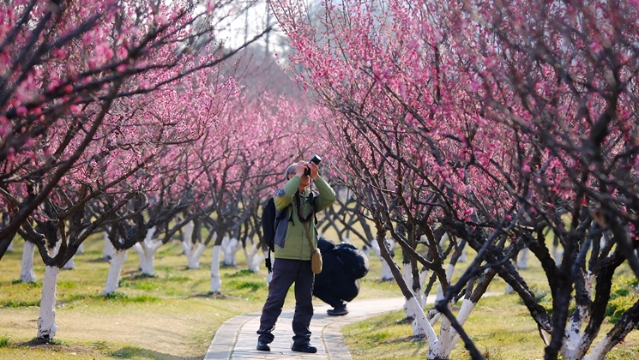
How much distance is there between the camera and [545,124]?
5.46 m

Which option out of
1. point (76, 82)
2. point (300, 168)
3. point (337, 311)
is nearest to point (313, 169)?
point (300, 168)

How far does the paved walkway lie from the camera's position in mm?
9844

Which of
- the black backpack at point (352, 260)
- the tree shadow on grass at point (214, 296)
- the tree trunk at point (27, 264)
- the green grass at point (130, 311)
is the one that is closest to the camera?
the green grass at point (130, 311)

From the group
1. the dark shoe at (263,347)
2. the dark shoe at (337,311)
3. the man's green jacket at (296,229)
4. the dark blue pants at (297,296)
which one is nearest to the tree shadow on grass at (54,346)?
the dark shoe at (263,347)

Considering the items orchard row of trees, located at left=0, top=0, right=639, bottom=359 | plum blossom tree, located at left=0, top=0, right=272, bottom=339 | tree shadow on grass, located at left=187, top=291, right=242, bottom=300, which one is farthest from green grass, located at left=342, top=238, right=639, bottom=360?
tree shadow on grass, located at left=187, top=291, right=242, bottom=300

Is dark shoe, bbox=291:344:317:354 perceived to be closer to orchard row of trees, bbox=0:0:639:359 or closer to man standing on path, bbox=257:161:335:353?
man standing on path, bbox=257:161:335:353

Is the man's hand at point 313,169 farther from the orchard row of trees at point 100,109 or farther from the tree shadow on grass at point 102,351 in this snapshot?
the tree shadow on grass at point 102,351

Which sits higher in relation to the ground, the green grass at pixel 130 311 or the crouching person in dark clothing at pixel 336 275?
the crouching person in dark clothing at pixel 336 275

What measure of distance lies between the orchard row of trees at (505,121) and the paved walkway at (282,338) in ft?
5.79

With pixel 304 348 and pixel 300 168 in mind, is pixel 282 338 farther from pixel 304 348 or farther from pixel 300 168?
pixel 300 168

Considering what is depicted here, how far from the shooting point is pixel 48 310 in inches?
409

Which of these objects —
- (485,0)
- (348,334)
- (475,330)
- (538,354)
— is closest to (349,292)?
(348,334)

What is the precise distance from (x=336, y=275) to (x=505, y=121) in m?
9.74

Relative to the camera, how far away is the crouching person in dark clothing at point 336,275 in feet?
48.1
